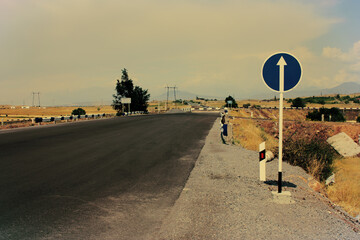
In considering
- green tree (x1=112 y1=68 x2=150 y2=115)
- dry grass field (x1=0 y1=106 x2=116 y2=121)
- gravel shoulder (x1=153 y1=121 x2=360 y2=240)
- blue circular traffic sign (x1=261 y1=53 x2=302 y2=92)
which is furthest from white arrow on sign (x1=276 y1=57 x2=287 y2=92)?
dry grass field (x1=0 y1=106 x2=116 y2=121)

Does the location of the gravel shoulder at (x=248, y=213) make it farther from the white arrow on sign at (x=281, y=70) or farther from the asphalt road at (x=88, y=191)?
the white arrow on sign at (x=281, y=70)

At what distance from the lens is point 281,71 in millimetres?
5844

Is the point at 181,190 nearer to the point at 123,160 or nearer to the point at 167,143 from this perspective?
the point at 123,160

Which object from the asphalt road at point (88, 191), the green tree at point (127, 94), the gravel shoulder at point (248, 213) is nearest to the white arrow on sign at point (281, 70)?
the gravel shoulder at point (248, 213)

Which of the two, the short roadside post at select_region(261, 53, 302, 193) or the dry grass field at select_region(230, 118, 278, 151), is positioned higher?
the short roadside post at select_region(261, 53, 302, 193)

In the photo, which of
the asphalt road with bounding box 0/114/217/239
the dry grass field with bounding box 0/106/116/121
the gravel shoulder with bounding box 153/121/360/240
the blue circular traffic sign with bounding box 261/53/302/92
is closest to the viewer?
the gravel shoulder with bounding box 153/121/360/240

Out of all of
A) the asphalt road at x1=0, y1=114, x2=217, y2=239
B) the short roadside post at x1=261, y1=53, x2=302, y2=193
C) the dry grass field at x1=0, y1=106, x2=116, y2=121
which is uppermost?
the short roadside post at x1=261, y1=53, x2=302, y2=193

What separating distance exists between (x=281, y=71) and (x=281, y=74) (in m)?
0.06

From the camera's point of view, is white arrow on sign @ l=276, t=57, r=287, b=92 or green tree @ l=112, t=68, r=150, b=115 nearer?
white arrow on sign @ l=276, t=57, r=287, b=92

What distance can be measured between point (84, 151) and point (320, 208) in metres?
9.46

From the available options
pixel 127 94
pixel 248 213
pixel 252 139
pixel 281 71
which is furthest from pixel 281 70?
pixel 127 94

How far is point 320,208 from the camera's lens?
17.1 feet

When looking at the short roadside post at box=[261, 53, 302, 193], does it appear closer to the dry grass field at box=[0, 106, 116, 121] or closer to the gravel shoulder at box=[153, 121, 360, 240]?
the gravel shoulder at box=[153, 121, 360, 240]

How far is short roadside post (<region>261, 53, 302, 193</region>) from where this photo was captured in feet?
18.9
